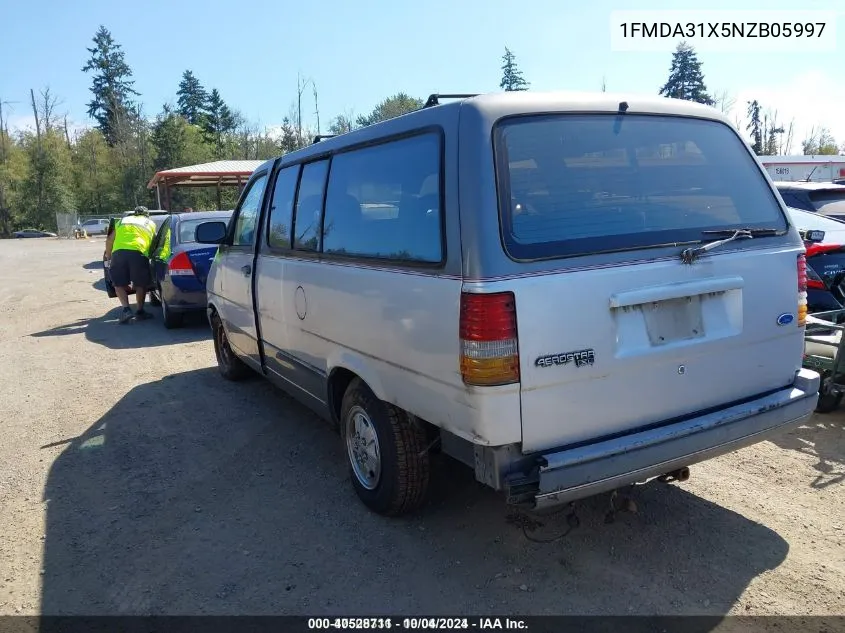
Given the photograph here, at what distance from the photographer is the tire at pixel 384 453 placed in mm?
3389

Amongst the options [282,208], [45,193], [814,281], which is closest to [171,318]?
[282,208]

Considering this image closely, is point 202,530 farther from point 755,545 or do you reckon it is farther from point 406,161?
point 755,545

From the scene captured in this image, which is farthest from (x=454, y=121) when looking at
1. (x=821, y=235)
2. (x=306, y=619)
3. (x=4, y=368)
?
(x=4, y=368)

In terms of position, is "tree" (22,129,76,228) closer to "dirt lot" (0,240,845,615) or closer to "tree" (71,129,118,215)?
"tree" (71,129,118,215)

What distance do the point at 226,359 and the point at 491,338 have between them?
4.70 m

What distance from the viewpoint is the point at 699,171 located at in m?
3.31

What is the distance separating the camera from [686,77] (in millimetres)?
61438

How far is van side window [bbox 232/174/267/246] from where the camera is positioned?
5.23 m

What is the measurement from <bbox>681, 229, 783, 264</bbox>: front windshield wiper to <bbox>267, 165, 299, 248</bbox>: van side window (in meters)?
2.63

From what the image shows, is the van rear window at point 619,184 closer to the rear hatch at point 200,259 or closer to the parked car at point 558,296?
the parked car at point 558,296

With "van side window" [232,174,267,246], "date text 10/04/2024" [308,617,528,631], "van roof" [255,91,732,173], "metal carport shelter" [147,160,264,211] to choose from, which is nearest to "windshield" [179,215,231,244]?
"van side window" [232,174,267,246]

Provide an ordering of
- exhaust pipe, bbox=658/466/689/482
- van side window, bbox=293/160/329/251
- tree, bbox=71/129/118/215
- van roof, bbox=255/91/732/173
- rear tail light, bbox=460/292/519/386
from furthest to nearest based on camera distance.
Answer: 1. tree, bbox=71/129/118/215
2. van side window, bbox=293/160/329/251
3. exhaust pipe, bbox=658/466/689/482
4. van roof, bbox=255/91/732/173
5. rear tail light, bbox=460/292/519/386

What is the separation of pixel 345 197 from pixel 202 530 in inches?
81.1

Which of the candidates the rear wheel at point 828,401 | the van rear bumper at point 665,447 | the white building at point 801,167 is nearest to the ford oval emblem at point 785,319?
the van rear bumper at point 665,447
